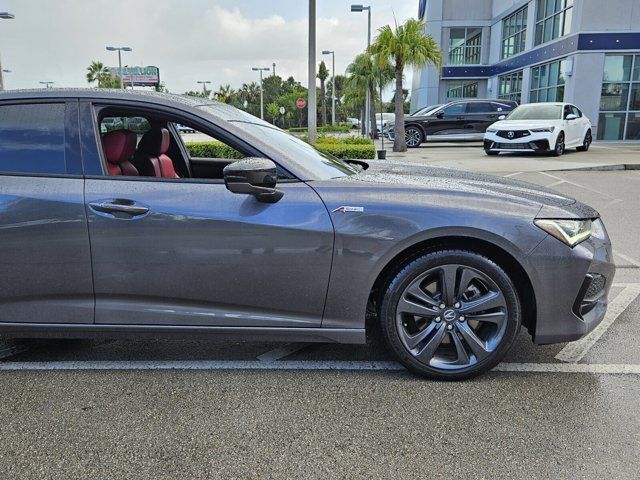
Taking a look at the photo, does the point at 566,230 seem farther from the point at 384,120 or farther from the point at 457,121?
the point at 384,120

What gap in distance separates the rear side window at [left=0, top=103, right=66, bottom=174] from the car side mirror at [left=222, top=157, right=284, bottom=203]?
3.03 feet

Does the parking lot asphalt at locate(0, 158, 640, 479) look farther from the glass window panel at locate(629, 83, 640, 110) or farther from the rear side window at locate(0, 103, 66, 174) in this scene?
the glass window panel at locate(629, 83, 640, 110)

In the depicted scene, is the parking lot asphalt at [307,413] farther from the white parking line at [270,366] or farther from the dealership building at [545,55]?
the dealership building at [545,55]

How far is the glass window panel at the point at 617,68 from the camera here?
19578 mm

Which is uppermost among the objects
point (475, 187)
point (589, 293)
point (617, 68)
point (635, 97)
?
point (617, 68)

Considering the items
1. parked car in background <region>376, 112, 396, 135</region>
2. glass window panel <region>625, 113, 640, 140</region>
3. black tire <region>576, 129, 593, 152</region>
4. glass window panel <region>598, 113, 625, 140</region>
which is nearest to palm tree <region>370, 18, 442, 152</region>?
parked car in background <region>376, 112, 396, 135</region>

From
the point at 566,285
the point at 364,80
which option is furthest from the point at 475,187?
the point at 364,80

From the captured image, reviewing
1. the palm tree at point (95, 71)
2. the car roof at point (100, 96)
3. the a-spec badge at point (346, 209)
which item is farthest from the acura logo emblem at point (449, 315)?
the palm tree at point (95, 71)

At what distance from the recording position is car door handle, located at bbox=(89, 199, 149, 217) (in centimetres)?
277

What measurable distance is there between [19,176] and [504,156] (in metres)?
15.7

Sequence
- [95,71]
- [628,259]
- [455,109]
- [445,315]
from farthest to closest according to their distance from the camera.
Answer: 1. [95,71]
2. [455,109]
3. [628,259]
4. [445,315]

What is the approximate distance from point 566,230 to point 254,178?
1625 mm

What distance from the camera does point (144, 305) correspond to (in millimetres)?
2879

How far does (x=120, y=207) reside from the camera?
277 cm
